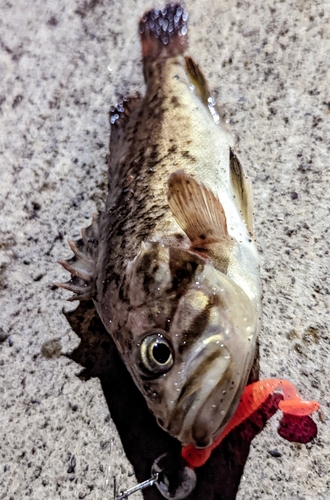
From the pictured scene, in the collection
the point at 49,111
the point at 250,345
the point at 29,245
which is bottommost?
the point at 250,345

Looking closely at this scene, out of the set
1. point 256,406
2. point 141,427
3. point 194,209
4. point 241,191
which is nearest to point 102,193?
point 241,191

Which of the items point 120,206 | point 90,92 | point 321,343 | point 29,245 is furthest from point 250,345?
point 90,92

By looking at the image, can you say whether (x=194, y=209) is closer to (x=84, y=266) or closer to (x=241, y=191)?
(x=241, y=191)

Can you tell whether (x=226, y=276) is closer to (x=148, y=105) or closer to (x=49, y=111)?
(x=148, y=105)

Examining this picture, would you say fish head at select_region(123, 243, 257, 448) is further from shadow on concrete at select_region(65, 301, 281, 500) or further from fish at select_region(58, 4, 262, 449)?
shadow on concrete at select_region(65, 301, 281, 500)

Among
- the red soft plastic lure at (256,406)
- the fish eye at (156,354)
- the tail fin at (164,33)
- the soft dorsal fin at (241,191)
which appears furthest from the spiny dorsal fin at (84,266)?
the tail fin at (164,33)

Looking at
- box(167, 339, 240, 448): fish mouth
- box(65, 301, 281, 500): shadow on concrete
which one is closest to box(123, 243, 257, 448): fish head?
box(167, 339, 240, 448): fish mouth
